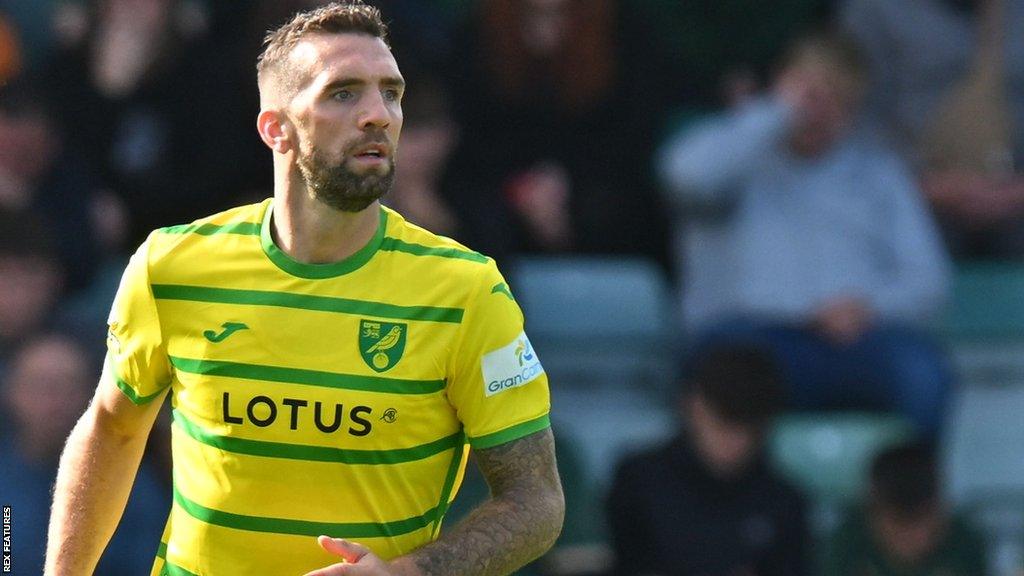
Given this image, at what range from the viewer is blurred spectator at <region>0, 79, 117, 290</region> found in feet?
24.5

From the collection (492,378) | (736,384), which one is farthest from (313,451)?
(736,384)

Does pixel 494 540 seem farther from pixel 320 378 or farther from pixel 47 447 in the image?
pixel 47 447

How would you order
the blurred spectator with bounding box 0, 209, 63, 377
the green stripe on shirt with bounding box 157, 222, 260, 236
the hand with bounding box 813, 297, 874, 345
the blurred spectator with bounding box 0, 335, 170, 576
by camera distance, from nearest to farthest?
the green stripe on shirt with bounding box 157, 222, 260, 236 < the blurred spectator with bounding box 0, 335, 170, 576 < the blurred spectator with bounding box 0, 209, 63, 377 < the hand with bounding box 813, 297, 874, 345

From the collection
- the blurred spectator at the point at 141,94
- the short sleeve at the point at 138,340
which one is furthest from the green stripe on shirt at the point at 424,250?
the blurred spectator at the point at 141,94

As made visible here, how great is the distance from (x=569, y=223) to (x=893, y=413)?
171 centimetres

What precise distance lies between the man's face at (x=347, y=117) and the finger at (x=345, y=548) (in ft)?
2.26

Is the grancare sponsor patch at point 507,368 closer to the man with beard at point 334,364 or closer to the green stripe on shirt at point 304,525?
the man with beard at point 334,364

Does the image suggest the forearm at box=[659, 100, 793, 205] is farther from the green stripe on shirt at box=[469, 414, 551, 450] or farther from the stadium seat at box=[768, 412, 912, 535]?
the green stripe on shirt at box=[469, 414, 551, 450]

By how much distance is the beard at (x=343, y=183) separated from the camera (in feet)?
11.7

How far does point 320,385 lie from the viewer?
3.59 metres

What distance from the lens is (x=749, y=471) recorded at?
7445mm

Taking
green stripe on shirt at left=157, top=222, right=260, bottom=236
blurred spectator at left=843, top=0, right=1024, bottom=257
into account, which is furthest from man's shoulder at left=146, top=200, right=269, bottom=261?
blurred spectator at left=843, top=0, right=1024, bottom=257

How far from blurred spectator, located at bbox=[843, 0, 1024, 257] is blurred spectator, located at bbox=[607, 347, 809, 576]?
6.14ft

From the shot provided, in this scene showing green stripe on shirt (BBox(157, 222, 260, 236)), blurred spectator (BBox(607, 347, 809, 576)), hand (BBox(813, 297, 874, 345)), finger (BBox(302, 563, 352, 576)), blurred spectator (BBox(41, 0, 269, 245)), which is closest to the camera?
finger (BBox(302, 563, 352, 576))
